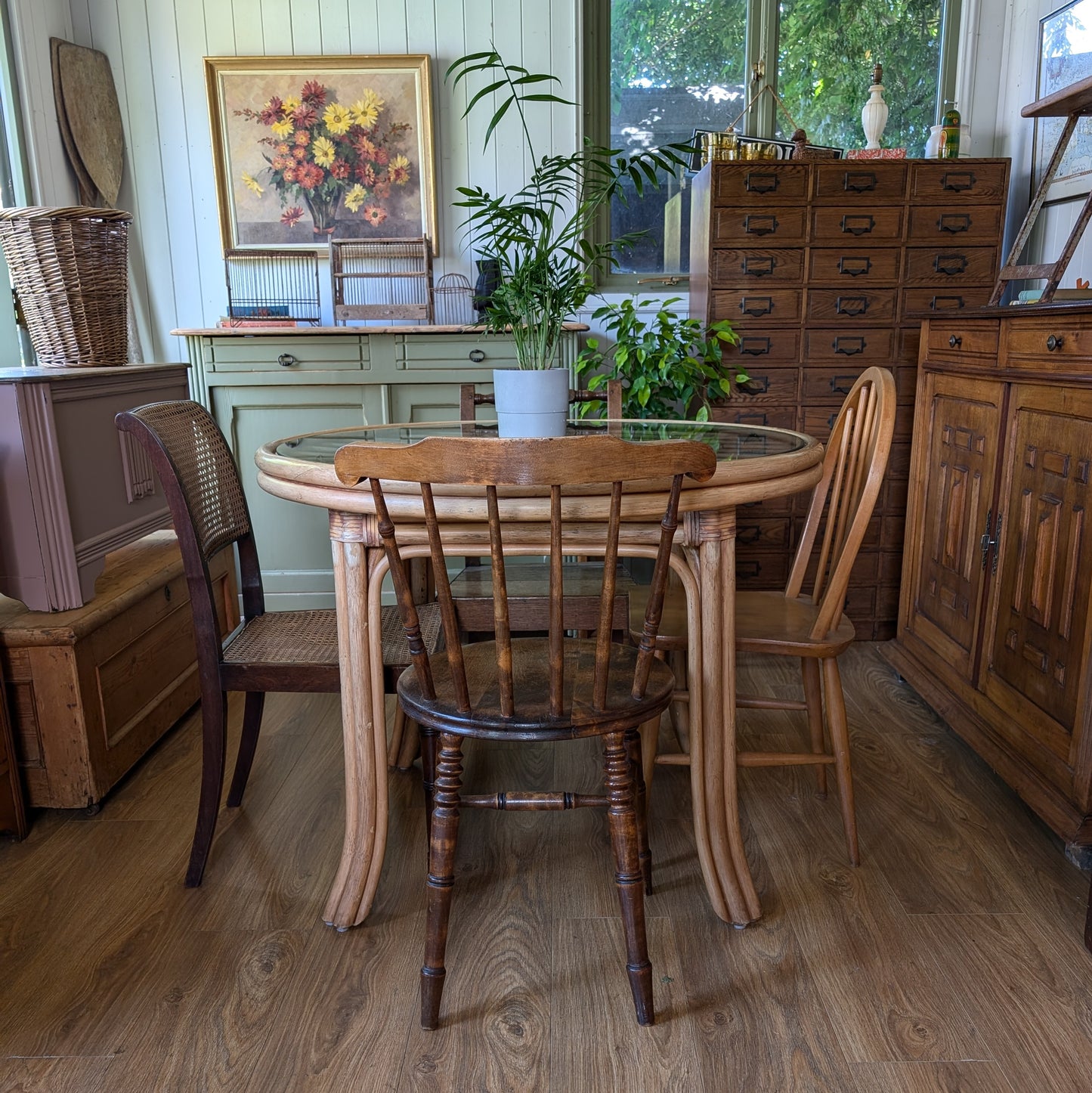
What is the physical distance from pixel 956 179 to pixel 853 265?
386 mm

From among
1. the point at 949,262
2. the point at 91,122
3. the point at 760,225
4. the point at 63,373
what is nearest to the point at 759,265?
the point at 760,225

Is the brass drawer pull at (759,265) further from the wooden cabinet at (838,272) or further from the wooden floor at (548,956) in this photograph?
the wooden floor at (548,956)

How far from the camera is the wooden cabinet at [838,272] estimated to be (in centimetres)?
273

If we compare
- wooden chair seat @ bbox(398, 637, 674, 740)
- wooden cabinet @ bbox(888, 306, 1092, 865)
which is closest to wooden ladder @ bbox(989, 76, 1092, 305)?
wooden cabinet @ bbox(888, 306, 1092, 865)

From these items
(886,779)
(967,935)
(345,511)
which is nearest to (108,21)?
(345,511)

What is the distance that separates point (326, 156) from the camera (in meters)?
3.23

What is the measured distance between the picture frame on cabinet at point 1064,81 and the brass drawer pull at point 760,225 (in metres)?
0.91

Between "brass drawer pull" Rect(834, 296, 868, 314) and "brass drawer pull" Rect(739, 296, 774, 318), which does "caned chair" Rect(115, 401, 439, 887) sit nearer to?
"brass drawer pull" Rect(739, 296, 774, 318)

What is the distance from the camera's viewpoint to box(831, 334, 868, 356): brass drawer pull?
9.32 feet

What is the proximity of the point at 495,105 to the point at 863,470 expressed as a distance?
2186mm

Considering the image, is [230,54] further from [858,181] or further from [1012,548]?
[1012,548]

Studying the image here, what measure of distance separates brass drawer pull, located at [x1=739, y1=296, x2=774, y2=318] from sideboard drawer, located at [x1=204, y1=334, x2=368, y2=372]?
124 cm

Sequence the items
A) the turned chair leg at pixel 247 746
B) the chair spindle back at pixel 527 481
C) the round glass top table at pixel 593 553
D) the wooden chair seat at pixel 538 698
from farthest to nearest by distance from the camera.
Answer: the turned chair leg at pixel 247 746 → the round glass top table at pixel 593 553 → the wooden chair seat at pixel 538 698 → the chair spindle back at pixel 527 481

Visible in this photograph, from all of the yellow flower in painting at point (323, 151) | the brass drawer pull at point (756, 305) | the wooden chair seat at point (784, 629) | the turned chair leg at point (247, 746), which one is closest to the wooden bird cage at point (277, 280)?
the yellow flower in painting at point (323, 151)
